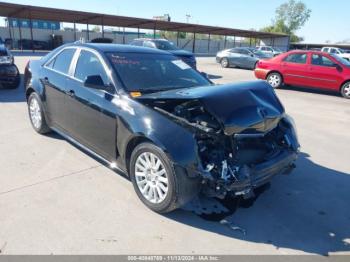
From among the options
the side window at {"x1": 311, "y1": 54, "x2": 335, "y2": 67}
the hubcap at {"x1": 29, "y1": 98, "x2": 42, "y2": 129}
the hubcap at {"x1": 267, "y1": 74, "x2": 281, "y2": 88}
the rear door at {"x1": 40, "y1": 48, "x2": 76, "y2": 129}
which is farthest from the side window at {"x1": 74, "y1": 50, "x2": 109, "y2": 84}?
the hubcap at {"x1": 267, "y1": 74, "x2": 281, "y2": 88}

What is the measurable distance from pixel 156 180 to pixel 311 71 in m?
9.99

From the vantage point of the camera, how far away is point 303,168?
15.2ft

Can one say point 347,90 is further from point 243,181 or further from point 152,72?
point 243,181

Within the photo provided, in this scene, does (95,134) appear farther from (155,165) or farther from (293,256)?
(293,256)

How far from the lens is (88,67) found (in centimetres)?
421

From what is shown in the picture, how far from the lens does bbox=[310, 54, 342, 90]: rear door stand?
36.1 ft

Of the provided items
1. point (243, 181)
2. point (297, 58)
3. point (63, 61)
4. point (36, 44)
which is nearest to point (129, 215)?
point (243, 181)

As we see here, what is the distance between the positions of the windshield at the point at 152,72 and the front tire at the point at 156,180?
88 centimetres

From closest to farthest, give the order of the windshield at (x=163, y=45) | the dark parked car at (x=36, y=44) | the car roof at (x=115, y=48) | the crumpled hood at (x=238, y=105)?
the crumpled hood at (x=238, y=105) < the car roof at (x=115, y=48) < the windshield at (x=163, y=45) < the dark parked car at (x=36, y=44)

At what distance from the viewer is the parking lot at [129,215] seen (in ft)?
9.37

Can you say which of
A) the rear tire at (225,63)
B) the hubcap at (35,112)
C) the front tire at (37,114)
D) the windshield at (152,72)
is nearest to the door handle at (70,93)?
the windshield at (152,72)

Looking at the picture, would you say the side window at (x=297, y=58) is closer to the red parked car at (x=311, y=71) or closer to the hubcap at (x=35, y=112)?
the red parked car at (x=311, y=71)

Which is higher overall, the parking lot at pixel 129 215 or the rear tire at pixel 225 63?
the rear tire at pixel 225 63

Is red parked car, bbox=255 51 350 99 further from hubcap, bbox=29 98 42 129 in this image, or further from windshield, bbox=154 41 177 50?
hubcap, bbox=29 98 42 129
